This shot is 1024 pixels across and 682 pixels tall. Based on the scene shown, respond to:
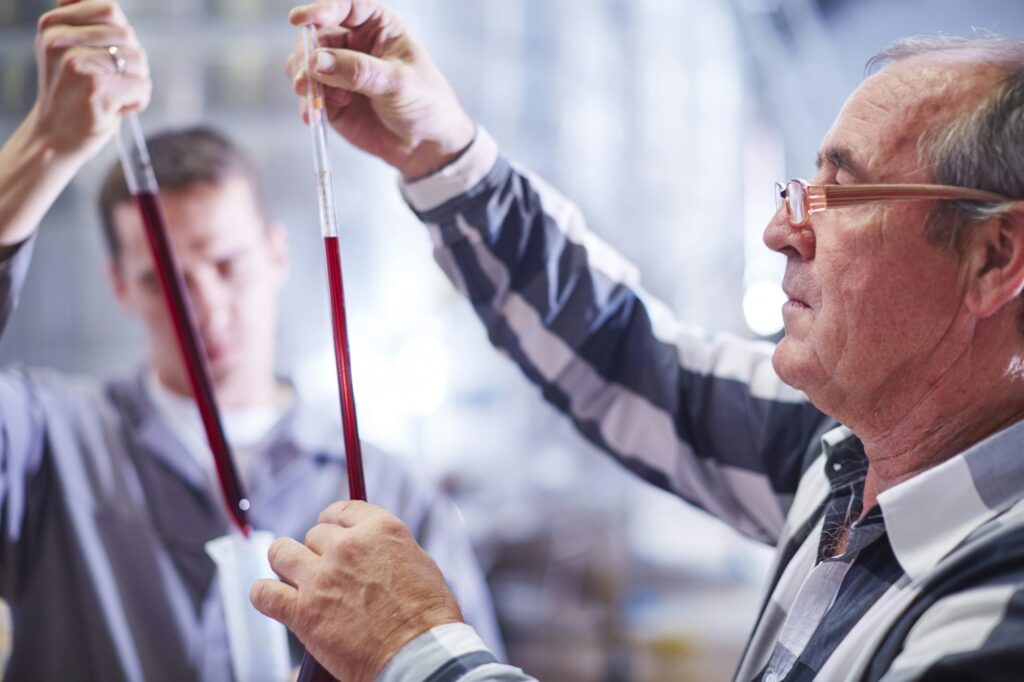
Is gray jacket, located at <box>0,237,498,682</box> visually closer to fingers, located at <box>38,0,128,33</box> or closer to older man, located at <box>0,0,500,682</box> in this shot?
older man, located at <box>0,0,500,682</box>

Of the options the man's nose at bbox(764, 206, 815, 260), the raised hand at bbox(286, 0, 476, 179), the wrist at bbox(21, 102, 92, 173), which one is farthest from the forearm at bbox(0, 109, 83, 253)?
the man's nose at bbox(764, 206, 815, 260)

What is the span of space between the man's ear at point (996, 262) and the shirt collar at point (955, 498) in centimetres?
10

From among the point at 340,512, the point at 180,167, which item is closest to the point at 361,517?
the point at 340,512

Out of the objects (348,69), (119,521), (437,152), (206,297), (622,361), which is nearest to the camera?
(348,69)

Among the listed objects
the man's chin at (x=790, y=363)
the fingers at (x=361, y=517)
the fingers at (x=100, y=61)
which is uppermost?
the fingers at (x=100, y=61)

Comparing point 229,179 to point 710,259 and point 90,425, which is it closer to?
point 90,425

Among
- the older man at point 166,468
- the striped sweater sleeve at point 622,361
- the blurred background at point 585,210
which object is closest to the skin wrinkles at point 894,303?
the striped sweater sleeve at point 622,361

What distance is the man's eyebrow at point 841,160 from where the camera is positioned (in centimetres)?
79

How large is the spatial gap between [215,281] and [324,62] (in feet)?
2.21

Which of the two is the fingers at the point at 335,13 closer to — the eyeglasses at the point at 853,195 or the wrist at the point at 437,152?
the wrist at the point at 437,152

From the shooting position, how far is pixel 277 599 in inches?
27.1

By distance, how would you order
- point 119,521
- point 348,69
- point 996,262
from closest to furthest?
1. point 996,262
2. point 348,69
3. point 119,521

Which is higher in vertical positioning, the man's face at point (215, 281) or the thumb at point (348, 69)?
the thumb at point (348, 69)

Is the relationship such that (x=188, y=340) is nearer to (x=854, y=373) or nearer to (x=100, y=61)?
(x=100, y=61)
